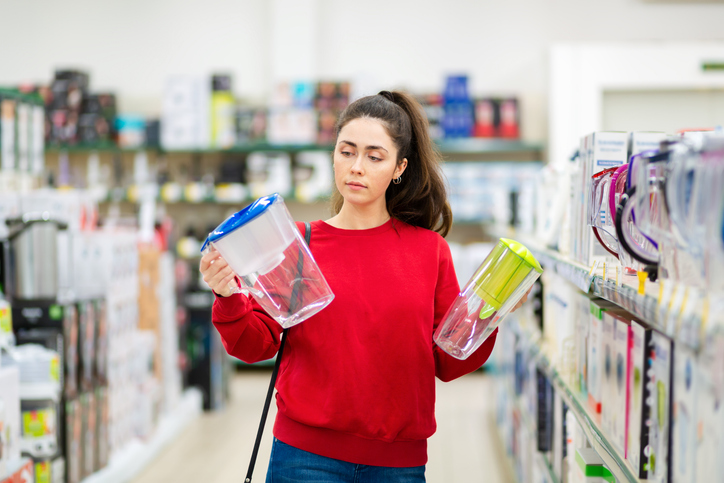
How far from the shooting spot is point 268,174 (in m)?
5.82

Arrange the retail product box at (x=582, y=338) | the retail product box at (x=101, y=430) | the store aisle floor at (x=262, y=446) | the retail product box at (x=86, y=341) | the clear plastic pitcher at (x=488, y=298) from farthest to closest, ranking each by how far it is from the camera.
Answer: the store aisle floor at (x=262, y=446)
the retail product box at (x=101, y=430)
the retail product box at (x=86, y=341)
the retail product box at (x=582, y=338)
the clear plastic pitcher at (x=488, y=298)

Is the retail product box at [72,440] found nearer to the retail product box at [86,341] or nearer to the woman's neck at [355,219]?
the retail product box at [86,341]

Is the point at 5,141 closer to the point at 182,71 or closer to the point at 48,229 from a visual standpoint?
the point at 48,229

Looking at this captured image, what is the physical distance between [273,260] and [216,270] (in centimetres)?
12

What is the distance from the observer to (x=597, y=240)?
1.67 metres

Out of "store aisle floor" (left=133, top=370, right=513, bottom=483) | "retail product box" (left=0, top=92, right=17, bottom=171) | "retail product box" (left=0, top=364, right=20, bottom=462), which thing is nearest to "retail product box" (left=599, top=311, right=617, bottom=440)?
"retail product box" (left=0, top=364, right=20, bottom=462)

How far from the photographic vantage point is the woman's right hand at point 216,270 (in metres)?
1.37

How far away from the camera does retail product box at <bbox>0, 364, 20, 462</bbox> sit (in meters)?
2.30

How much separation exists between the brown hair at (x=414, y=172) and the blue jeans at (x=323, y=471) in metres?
0.60

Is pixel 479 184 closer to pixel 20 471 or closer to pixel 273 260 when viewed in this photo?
pixel 20 471

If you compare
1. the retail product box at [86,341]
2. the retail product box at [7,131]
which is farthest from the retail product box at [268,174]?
the retail product box at [86,341]

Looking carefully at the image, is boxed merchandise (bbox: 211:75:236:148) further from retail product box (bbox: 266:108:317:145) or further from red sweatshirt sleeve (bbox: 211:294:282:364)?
red sweatshirt sleeve (bbox: 211:294:282:364)

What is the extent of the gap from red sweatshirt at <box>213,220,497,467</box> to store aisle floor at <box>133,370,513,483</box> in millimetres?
1956

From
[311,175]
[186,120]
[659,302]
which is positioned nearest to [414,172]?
[659,302]
